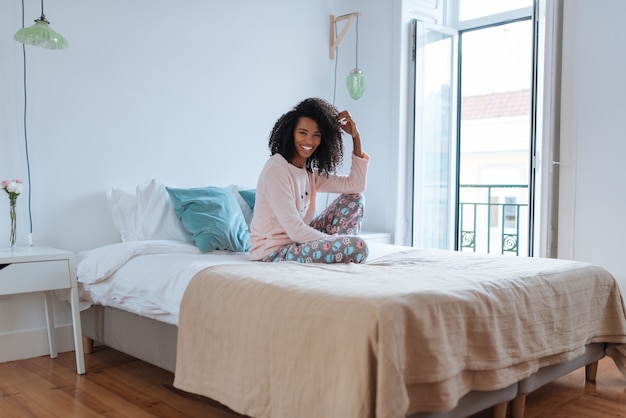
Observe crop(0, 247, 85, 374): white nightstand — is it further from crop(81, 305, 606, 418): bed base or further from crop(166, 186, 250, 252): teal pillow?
crop(166, 186, 250, 252): teal pillow

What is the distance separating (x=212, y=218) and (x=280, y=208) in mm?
634

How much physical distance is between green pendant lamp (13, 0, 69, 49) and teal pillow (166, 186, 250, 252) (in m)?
0.88

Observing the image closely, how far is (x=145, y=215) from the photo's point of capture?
10.2ft

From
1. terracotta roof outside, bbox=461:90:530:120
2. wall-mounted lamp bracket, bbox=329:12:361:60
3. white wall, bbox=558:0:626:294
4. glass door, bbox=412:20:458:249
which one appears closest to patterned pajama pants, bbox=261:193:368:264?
white wall, bbox=558:0:626:294

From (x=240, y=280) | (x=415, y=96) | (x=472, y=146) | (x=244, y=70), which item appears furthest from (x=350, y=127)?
(x=472, y=146)

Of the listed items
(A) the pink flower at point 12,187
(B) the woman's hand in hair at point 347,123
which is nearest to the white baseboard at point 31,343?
(A) the pink flower at point 12,187

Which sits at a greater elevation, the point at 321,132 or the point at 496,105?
the point at 496,105

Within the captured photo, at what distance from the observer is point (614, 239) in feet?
11.0

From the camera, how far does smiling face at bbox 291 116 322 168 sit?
2596mm

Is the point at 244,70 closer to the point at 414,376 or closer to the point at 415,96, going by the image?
the point at 415,96

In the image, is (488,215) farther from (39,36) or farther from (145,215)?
(39,36)

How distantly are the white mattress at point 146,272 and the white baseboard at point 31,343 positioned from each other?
0.31 meters

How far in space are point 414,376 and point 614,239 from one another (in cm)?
228

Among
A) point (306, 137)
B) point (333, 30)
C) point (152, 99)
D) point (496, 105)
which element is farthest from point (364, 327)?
point (496, 105)
